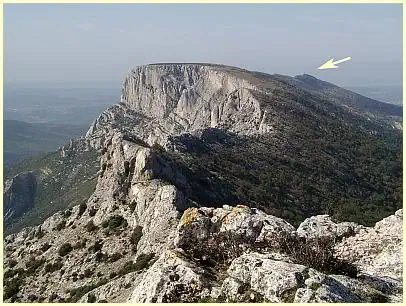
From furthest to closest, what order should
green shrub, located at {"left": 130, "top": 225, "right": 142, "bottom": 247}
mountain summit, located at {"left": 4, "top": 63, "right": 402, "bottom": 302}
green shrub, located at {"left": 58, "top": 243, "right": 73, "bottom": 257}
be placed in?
green shrub, located at {"left": 58, "top": 243, "right": 73, "bottom": 257}
green shrub, located at {"left": 130, "top": 225, "right": 142, "bottom": 247}
mountain summit, located at {"left": 4, "top": 63, "right": 402, "bottom": 302}

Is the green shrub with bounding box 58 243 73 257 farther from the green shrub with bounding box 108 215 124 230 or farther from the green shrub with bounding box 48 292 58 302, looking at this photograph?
the green shrub with bounding box 48 292 58 302

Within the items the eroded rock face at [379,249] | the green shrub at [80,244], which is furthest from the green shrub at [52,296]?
the eroded rock face at [379,249]

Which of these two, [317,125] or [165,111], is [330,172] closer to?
[317,125]

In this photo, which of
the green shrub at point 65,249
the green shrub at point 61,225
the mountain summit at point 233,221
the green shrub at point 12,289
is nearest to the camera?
the mountain summit at point 233,221

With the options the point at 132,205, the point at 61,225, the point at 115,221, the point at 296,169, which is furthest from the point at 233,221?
the point at 296,169

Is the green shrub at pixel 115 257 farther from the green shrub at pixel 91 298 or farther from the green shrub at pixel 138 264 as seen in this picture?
the green shrub at pixel 91 298

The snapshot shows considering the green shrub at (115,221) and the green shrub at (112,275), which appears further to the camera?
the green shrub at (115,221)

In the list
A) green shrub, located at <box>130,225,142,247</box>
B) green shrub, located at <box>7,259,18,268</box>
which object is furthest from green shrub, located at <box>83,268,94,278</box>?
green shrub, located at <box>7,259,18,268</box>

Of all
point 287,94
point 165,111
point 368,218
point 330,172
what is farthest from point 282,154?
point 165,111
